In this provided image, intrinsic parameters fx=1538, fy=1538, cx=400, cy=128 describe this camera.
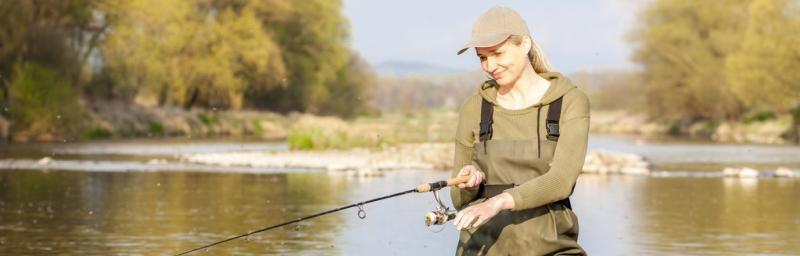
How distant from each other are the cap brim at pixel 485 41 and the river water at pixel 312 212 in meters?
4.92

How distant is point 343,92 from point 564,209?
86.1 metres

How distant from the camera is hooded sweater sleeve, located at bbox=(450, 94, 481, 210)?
198 inches

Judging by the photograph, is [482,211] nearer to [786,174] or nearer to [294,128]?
[786,174]

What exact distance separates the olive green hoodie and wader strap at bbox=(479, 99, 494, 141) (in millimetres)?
15

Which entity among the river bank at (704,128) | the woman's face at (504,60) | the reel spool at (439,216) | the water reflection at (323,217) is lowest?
the water reflection at (323,217)

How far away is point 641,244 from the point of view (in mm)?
13922

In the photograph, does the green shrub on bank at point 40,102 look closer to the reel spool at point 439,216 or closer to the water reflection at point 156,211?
the water reflection at point 156,211

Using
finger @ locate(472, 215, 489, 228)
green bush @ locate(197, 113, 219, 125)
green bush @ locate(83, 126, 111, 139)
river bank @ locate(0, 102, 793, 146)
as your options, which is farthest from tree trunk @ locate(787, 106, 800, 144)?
finger @ locate(472, 215, 489, 228)

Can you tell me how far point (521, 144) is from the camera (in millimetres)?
4891

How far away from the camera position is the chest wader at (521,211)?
4.89m

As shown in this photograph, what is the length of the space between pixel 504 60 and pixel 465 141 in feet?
1.10

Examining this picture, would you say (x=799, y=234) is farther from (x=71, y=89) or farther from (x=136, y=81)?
(x=136, y=81)

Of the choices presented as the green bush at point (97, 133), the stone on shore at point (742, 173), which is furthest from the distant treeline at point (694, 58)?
the stone on shore at point (742, 173)

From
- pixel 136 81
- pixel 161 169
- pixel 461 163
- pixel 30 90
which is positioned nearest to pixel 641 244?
pixel 461 163
